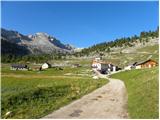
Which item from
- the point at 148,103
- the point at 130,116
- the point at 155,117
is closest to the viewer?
the point at 155,117

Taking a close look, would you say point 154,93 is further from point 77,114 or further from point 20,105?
point 20,105

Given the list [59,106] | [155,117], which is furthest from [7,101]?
[155,117]

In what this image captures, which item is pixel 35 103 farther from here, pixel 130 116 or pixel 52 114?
pixel 130 116

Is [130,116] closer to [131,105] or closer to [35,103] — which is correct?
[131,105]

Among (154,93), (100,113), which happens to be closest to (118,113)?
(100,113)

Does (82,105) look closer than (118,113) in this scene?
No

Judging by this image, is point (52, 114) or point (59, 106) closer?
point (52, 114)

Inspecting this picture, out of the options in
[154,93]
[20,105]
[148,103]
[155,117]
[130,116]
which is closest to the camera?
[155,117]

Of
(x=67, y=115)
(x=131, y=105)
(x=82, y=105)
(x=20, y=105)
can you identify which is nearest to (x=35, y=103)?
(x=20, y=105)

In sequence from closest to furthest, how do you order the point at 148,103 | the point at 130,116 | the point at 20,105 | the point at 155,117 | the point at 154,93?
the point at 155,117 < the point at 130,116 < the point at 148,103 < the point at 20,105 < the point at 154,93
